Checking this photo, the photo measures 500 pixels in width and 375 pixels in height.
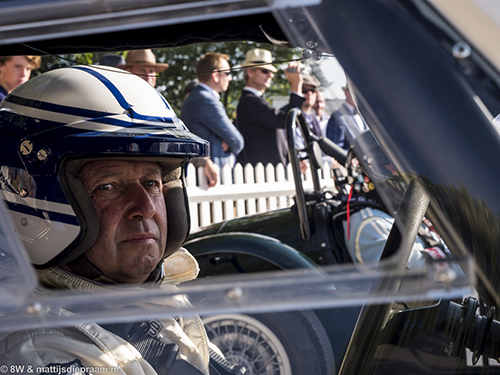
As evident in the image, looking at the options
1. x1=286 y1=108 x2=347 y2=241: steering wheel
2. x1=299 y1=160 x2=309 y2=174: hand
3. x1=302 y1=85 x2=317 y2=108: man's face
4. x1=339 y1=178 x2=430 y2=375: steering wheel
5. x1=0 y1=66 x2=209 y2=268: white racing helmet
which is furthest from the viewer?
x1=299 y1=160 x2=309 y2=174: hand

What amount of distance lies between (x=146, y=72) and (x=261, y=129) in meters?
1.63

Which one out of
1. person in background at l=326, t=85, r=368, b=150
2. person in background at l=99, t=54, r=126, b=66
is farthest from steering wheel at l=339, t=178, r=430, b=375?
person in background at l=99, t=54, r=126, b=66

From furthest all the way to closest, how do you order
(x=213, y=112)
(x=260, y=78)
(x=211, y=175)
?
1. (x=211, y=175)
2. (x=213, y=112)
3. (x=260, y=78)

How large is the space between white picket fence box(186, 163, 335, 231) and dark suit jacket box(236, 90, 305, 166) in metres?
0.12

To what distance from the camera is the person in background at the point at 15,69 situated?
4.55 feet

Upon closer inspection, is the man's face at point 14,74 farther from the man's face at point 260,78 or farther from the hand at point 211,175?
the hand at point 211,175

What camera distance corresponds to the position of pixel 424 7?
0.66 meters

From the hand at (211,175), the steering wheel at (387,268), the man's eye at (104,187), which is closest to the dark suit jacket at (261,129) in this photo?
the hand at (211,175)

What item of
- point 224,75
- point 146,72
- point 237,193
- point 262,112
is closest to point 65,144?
point 146,72

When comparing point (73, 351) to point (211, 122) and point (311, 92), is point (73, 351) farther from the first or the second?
point (211, 122)

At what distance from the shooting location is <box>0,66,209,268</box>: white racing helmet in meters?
1.30

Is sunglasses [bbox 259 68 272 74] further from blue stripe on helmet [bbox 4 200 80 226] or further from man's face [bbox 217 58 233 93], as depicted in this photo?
blue stripe on helmet [bbox 4 200 80 226]

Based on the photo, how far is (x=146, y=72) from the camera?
1.48 meters

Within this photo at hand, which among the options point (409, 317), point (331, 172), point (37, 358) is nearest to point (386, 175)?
point (409, 317)
